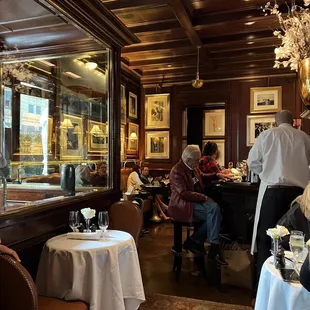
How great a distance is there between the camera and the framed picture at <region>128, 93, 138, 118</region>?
7.90 m

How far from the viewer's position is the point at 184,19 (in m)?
4.52

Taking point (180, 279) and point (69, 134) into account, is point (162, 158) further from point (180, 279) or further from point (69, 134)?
point (180, 279)

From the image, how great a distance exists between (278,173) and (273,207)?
33cm

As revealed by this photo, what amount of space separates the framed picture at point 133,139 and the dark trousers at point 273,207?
16.6ft

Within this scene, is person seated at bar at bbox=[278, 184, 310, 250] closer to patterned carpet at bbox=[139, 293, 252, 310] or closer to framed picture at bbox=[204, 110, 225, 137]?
patterned carpet at bbox=[139, 293, 252, 310]

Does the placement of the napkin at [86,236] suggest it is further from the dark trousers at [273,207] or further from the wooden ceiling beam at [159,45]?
the wooden ceiling beam at [159,45]

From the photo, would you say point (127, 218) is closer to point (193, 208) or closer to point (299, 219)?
point (193, 208)

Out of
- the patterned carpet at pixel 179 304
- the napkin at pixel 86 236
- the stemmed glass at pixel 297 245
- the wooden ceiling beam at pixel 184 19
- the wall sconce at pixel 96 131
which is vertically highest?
the wooden ceiling beam at pixel 184 19

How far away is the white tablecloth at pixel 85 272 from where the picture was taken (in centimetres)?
210

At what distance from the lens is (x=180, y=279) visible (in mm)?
3670

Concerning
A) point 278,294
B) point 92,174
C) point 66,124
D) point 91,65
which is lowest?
→ point 278,294

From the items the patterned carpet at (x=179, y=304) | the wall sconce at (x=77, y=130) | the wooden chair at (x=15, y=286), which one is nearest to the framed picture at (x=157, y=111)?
the wall sconce at (x=77, y=130)

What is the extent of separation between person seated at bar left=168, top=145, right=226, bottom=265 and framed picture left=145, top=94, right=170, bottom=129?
14.6ft

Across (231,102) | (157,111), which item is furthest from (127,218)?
(157,111)
